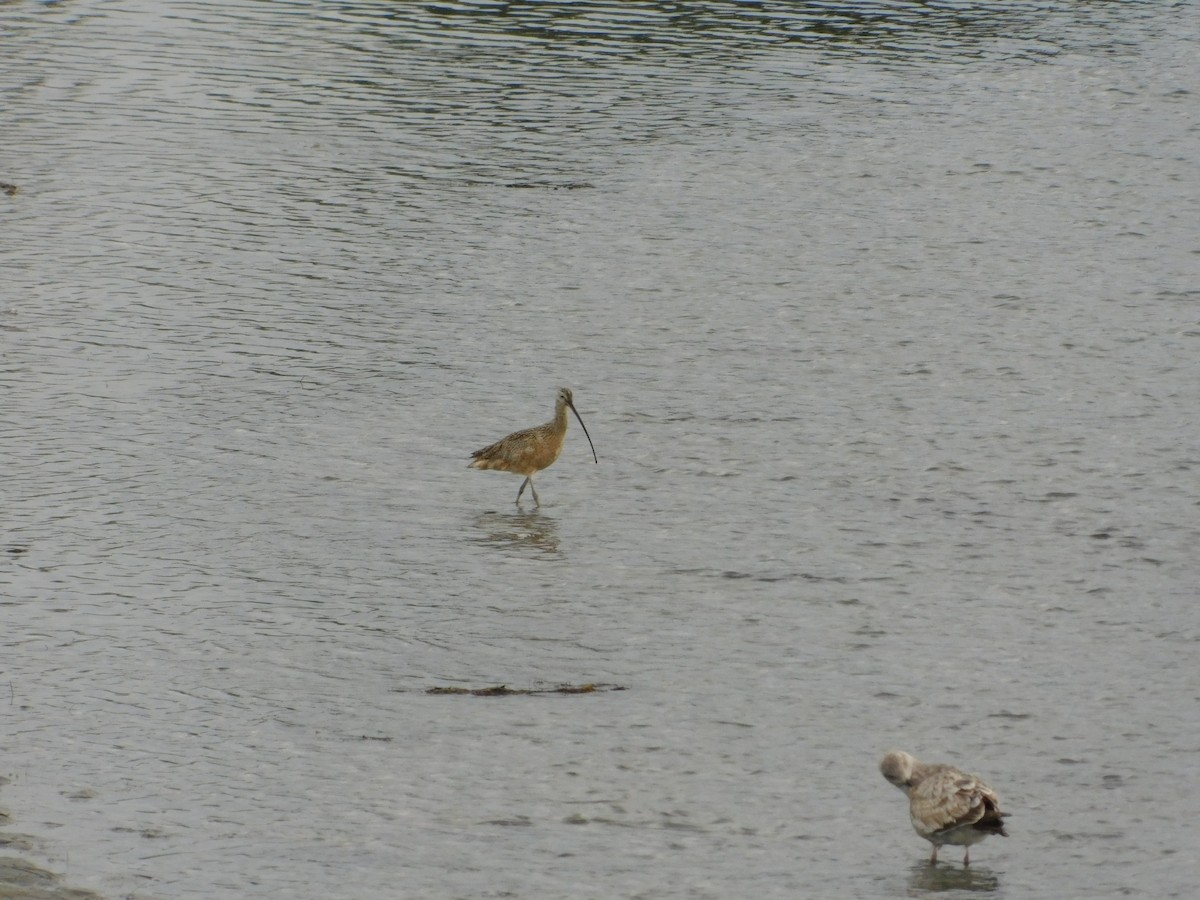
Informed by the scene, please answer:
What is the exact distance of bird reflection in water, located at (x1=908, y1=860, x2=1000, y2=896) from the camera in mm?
10656

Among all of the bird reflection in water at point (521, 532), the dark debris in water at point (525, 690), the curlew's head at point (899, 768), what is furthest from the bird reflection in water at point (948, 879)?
the bird reflection in water at point (521, 532)

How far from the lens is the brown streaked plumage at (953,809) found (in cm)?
1047

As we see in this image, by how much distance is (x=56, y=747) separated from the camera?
1216cm

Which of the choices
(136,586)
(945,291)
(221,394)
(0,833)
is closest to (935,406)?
(945,291)

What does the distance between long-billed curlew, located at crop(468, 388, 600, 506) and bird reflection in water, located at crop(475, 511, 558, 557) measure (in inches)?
16.0

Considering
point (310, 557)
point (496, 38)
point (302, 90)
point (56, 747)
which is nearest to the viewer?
point (56, 747)

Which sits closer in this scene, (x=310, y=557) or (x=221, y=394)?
(x=310, y=557)

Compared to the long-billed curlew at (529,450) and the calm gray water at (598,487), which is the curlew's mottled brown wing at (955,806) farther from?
the long-billed curlew at (529,450)

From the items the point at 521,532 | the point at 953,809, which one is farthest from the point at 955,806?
the point at 521,532

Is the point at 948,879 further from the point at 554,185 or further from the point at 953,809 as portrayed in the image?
the point at 554,185

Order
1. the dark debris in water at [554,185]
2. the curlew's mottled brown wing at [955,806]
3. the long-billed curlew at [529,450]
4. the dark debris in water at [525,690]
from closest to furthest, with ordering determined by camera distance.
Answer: the curlew's mottled brown wing at [955,806]
the dark debris in water at [525,690]
the long-billed curlew at [529,450]
the dark debris in water at [554,185]

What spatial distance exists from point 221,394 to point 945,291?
29.7ft

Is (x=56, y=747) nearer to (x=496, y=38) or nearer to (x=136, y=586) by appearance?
(x=136, y=586)

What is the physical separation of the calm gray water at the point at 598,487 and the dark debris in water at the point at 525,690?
0.13 meters
